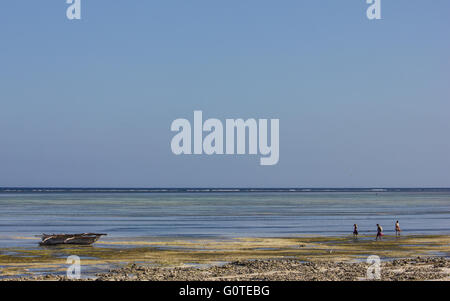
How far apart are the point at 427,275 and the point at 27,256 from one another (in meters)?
26.1

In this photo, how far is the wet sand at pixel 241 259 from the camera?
3472 cm

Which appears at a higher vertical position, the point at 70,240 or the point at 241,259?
the point at 70,240

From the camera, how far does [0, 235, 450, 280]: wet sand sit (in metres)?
34.7

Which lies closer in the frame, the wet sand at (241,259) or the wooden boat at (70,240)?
the wet sand at (241,259)

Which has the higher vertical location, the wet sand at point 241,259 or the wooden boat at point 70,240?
the wooden boat at point 70,240

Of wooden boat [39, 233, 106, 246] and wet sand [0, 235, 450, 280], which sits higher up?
wooden boat [39, 233, 106, 246]

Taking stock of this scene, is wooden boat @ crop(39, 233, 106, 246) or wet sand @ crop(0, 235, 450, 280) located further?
wooden boat @ crop(39, 233, 106, 246)

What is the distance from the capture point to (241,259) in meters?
42.0

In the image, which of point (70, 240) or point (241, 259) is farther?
point (70, 240)
